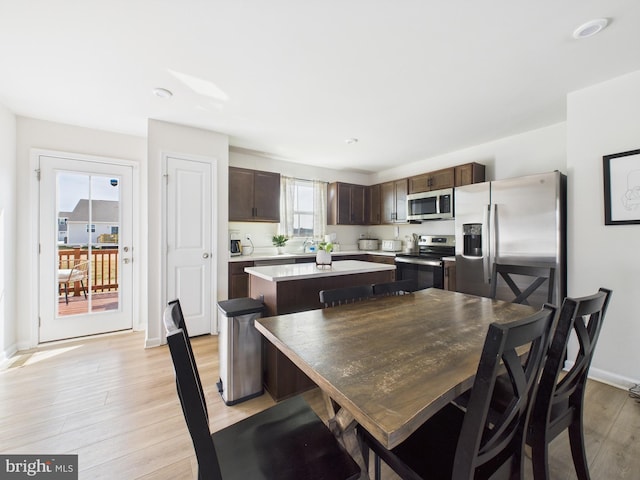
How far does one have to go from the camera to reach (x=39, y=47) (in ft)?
6.01

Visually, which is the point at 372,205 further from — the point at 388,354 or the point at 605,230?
the point at 388,354

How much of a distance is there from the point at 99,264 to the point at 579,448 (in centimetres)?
450

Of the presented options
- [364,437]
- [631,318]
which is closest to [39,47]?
[364,437]

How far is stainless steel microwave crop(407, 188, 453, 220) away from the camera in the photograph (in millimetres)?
3807

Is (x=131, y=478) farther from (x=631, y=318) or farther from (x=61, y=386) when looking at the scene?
(x=631, y=318)

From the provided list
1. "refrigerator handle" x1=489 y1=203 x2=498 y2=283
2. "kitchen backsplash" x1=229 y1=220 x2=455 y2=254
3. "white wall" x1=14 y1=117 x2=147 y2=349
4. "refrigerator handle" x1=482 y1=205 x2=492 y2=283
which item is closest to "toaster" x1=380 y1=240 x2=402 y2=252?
"kitchen backsplash" x1=229 y1=220 x2=455 y2=254

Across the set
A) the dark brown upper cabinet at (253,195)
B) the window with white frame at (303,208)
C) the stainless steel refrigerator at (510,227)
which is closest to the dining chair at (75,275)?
the dark brown upper cabinet at (253,195)

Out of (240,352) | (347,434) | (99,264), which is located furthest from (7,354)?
(347,434)

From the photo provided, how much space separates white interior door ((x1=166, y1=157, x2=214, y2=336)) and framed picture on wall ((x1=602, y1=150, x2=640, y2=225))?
3969mm

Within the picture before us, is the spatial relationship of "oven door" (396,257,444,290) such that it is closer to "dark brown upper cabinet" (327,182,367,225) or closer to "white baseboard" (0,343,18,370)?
"dark brown upper cabinet" (327,182,367,225)

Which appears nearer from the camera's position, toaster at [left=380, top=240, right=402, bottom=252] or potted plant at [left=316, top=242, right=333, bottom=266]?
potted plant at [left=316, top=242, right=333, bottom=266]

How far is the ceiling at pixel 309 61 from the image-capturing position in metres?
1.54

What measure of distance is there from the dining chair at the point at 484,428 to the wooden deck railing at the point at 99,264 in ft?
11.8

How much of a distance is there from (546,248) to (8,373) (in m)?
5.07
